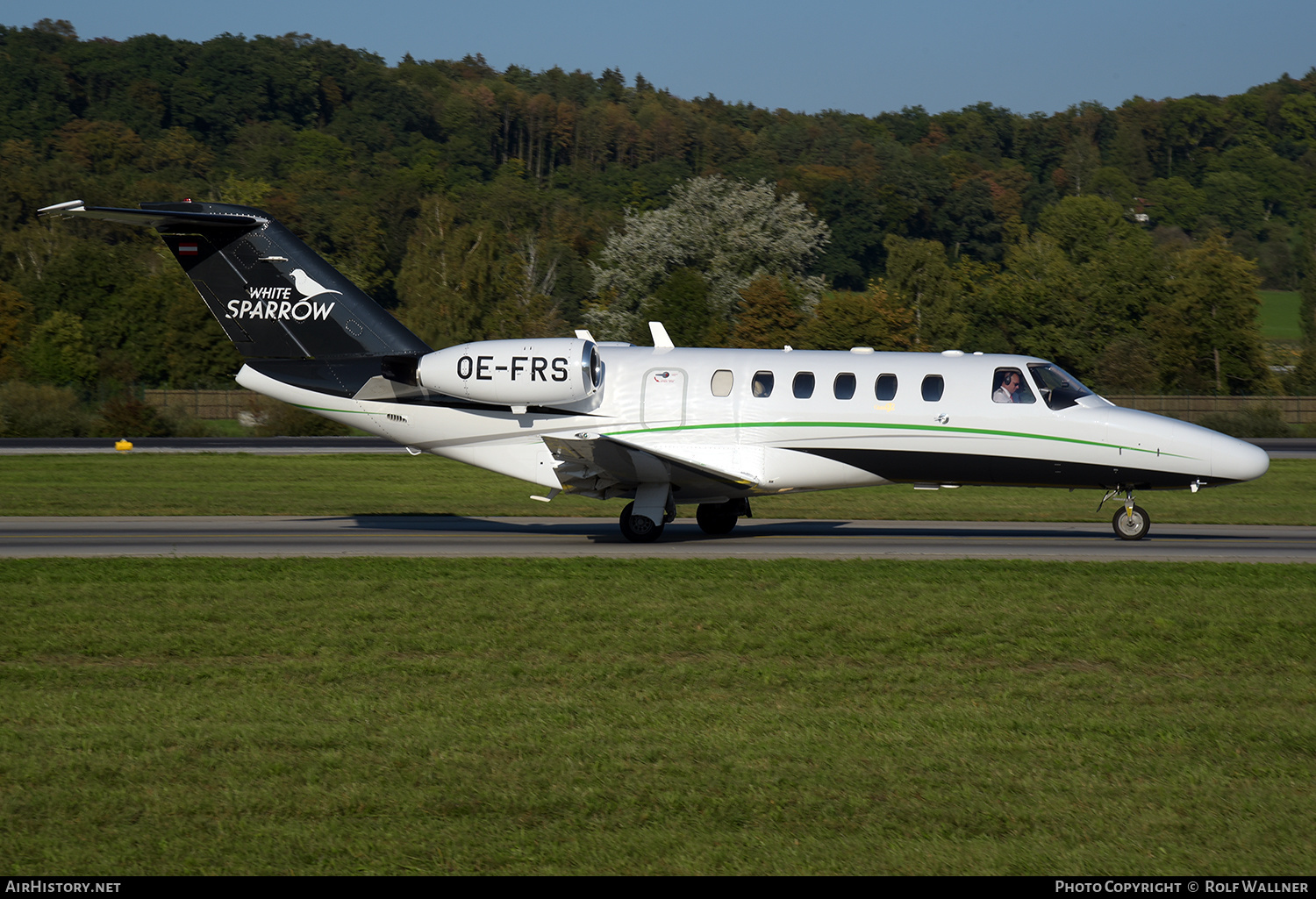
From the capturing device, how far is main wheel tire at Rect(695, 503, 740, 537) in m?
20.3

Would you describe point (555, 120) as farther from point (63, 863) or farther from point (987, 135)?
point (63, 863)

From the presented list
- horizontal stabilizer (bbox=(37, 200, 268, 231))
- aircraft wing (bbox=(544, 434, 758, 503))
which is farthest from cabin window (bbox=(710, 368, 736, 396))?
horizontal stabilizer (bbox=(37, 200, 268, 231))

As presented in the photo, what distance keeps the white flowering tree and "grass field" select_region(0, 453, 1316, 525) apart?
3927cm

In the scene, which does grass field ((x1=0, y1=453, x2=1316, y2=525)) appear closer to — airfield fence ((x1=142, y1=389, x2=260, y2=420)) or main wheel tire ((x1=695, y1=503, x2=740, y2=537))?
main wheel tire ((x1=695, y1=503, x2=740, y2=537))

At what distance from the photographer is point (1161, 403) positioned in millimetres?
56938

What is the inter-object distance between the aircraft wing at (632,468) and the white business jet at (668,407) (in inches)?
1.3

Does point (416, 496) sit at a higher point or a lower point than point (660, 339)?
lower

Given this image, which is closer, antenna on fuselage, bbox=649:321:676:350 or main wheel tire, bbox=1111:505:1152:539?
main wheel tire, bbox=1111:505:1152:539

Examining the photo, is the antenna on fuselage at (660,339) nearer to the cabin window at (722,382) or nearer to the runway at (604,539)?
the cabin window at (722,382)

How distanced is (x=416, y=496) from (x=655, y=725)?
19.7 m

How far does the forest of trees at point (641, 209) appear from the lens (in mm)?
67188

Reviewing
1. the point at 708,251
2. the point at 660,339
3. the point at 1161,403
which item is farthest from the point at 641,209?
the point at 660,339

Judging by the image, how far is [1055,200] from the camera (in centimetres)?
13800

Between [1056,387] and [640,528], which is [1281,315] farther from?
[640,528]
